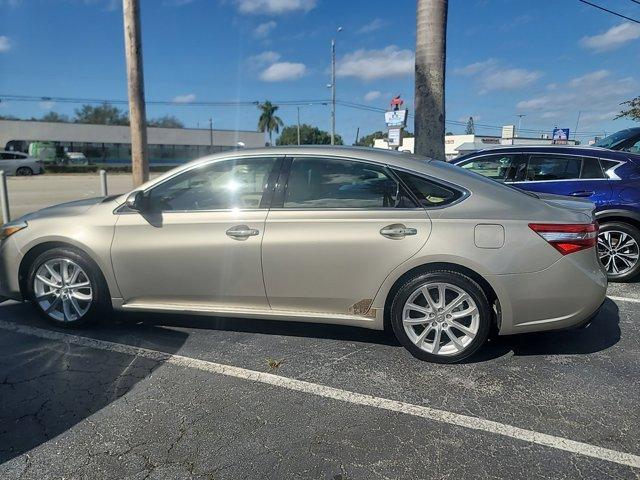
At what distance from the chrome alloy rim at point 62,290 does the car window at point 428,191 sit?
108 inches

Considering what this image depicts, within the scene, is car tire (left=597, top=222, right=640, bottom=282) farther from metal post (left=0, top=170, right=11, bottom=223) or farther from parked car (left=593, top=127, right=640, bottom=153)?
metal post (left=0, top=170, right=11, bottom=223)

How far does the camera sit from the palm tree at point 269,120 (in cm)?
7738

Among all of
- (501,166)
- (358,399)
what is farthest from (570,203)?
(501,166)

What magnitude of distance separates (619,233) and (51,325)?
6.11 m

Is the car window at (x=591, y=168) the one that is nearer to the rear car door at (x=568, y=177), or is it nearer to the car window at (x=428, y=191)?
the rear car door at (x=568, y=177)

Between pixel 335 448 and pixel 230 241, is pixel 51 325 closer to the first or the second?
pixel 230 241

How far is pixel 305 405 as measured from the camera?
292 cm

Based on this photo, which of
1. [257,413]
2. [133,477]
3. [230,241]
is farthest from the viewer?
[230,241]

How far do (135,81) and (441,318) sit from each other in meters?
6.76

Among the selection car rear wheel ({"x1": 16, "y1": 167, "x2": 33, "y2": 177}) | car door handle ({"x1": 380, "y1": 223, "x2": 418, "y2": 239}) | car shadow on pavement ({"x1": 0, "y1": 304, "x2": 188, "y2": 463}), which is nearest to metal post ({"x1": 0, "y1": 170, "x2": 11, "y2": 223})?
car shadow on pavement ({"x1": 0, "y1": 304, "x2": 188, "y2": 463})

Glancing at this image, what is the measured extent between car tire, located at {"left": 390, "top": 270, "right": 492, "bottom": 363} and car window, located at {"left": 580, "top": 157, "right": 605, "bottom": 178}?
11.2ft

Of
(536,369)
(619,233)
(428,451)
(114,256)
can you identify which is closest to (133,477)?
(428,451)

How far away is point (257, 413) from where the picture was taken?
9.26 feet

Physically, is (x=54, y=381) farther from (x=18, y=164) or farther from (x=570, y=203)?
(x=18, y=164)
